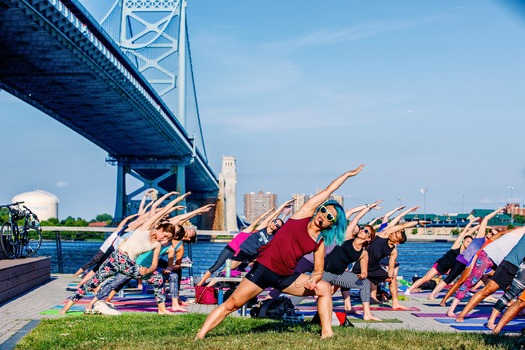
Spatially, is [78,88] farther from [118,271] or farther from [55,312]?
[118,271]

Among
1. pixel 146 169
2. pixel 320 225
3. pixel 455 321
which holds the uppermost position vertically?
pixel 146 169

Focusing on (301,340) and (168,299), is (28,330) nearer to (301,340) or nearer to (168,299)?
(301,340)

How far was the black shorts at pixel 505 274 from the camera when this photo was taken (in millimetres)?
8539

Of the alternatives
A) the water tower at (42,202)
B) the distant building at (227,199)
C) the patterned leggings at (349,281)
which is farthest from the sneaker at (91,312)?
the water tower at (42,202)

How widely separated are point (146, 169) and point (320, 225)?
2203 inches

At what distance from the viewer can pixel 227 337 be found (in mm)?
6895

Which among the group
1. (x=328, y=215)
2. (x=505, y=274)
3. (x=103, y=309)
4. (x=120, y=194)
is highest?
(x=120, y=194)

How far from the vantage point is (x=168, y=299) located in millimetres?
12109

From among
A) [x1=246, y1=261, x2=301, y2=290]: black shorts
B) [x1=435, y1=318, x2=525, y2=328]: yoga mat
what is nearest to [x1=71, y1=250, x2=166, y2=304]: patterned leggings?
[x1=246, y1=261, x2=301, y2=290]: black shorts

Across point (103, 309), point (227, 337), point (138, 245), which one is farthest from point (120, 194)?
point (227, 337)

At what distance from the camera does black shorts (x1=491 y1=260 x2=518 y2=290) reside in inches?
336

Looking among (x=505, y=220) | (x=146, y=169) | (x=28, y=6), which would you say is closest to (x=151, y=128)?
(x=146, y=169)

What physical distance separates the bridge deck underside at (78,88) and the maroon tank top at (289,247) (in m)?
21.0

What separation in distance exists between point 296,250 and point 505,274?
295 cm
